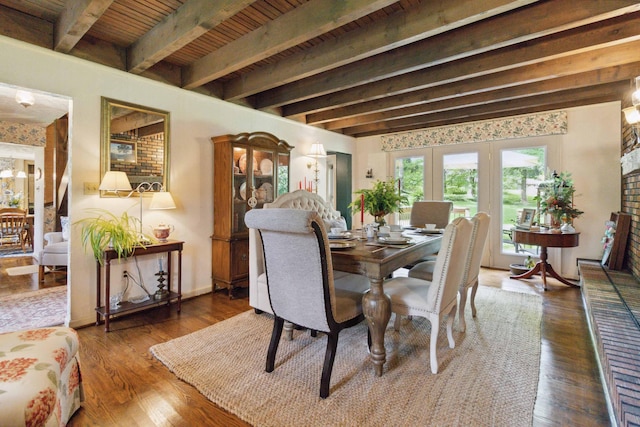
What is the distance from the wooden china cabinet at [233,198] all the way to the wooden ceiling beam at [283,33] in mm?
761

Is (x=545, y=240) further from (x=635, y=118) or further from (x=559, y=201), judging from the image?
(x=635, y=118)

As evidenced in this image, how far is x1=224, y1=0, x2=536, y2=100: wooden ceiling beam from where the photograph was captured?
2.02 meters

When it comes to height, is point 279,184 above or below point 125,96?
below

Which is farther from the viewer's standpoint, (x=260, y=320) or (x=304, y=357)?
(x=260, y=320)

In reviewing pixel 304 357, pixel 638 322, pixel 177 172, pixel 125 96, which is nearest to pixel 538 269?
pixel 638 322

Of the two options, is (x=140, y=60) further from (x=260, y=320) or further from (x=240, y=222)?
(x=260, y=320)

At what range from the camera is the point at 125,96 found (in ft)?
9.80

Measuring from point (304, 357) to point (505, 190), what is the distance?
422 centimetres

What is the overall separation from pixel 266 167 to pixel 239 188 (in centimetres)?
49

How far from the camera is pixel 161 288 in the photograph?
313cm

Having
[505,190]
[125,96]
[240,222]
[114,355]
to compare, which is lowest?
[114,355]

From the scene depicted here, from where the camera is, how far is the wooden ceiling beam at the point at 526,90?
307 cm

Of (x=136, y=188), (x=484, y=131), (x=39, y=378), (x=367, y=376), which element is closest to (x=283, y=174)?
(x=136, y=188)

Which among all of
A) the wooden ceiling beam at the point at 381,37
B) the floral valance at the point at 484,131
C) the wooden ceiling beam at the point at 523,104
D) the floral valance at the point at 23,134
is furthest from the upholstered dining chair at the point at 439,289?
the floral valance at the point at 23,134
